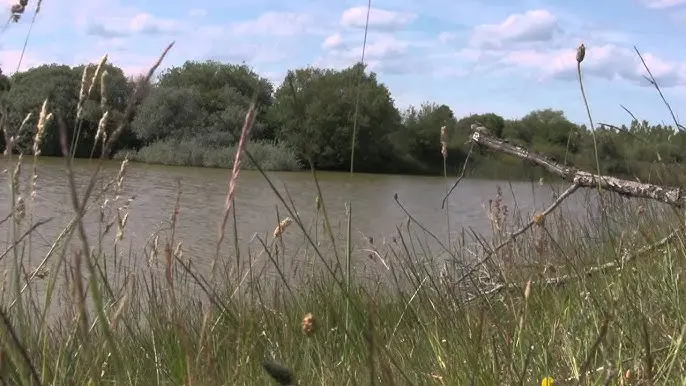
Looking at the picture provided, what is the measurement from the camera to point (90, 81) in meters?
1.11

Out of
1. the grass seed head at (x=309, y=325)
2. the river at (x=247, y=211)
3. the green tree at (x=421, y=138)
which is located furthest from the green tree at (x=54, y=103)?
the green tree at (x=421, y=138)

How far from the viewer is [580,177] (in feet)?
7.83

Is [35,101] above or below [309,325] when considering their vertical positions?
above

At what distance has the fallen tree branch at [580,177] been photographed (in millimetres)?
2266

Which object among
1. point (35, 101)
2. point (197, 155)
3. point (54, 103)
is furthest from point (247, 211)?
point (197, 155)

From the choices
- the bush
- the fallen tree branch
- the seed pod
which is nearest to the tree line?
the bush

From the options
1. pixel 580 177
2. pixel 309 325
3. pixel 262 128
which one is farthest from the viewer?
pixel 262 128

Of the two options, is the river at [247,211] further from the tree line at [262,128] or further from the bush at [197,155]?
the bush at [197,155]

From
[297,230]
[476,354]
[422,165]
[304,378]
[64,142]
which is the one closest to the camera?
[64,142]

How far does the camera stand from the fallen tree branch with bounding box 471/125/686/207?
7.43 ft

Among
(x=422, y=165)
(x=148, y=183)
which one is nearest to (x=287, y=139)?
(x=422, y=165)

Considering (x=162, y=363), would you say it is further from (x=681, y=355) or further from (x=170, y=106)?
(x=170, y=106)

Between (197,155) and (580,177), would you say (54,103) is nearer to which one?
(580,177)

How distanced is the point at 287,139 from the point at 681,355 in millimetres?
23495
